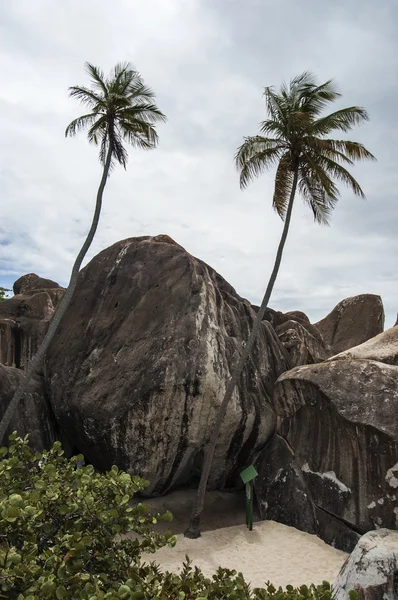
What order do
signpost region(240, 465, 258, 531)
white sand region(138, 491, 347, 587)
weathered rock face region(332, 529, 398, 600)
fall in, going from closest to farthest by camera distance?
weathered rock face region(332, 529, 398, 600) < white sand region(138, 491, 347, 587) < signpost region(240, 465, 258, 531)

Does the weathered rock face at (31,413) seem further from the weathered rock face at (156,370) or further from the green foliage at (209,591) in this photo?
the green foliage at (209,591)

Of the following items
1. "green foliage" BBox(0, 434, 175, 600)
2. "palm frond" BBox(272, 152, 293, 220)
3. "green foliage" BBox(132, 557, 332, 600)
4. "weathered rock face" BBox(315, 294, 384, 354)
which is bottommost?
"green foliage" BBox(132, 557, 332, 600)

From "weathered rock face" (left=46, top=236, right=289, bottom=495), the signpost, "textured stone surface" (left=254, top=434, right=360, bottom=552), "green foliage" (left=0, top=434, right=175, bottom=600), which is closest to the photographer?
"green foliage" (left=0, top=434, right=175, bottom=600)

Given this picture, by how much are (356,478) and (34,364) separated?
860cm

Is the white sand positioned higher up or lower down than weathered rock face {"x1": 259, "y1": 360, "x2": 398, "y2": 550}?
lower down

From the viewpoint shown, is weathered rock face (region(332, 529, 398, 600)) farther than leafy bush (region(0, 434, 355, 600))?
Yes

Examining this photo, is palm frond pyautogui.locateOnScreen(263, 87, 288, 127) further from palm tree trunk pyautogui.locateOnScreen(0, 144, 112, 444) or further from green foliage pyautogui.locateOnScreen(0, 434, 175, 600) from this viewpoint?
green foliage pyautogui.locateOnScreen(0, 434, 175, 600)

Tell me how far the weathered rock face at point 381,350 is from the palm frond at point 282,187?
479 centimetres

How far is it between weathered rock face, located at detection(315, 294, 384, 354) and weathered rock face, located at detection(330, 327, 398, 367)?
936 cm

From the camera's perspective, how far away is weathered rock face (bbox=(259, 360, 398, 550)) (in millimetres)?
9570

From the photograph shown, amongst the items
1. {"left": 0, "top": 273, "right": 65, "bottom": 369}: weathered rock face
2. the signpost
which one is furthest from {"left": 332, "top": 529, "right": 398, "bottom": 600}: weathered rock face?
{"left": 0, "top": 273, "right": 65, "bottom": 369}: weathered rock face

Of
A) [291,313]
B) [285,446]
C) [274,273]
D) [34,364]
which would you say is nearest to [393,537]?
[285,446]

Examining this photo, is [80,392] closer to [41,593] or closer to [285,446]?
[285,446]

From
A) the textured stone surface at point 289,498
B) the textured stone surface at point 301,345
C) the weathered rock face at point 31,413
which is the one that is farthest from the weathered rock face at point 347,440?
the weathered rock face at point 31,413
